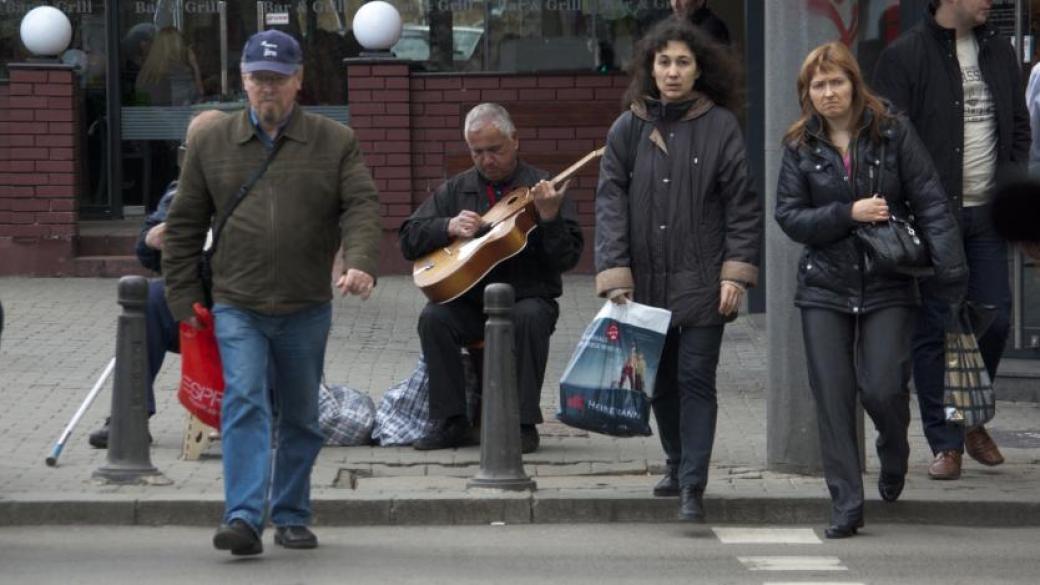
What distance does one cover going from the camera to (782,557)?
7.16 metres

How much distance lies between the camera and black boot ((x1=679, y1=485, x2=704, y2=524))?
7.57 metres

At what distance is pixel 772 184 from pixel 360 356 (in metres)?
4.32

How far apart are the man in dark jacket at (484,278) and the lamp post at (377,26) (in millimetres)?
6247

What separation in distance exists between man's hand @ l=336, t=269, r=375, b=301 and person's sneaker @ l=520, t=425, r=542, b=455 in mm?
2189

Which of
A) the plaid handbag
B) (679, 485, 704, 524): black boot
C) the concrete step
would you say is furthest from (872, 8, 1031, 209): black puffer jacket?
the concrete step

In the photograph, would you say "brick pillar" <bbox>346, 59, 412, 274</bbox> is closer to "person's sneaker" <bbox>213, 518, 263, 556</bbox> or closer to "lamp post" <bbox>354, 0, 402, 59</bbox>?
"lamp post" <bbox>354, 0, 402, 59</bbox>

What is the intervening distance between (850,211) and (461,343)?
2.25 m

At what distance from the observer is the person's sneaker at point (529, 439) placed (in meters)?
8.89

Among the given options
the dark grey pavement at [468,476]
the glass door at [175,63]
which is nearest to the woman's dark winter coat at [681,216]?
the dark grey pavement at [468,476]

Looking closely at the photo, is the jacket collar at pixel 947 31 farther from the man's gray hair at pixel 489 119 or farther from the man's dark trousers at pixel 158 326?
the man's dark trousers at pixel 158 326

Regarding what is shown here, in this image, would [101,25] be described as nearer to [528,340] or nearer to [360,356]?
[360,356]

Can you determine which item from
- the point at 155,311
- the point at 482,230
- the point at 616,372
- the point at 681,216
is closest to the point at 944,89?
the point at 681,216

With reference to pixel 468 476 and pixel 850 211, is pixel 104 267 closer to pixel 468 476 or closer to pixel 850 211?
pixel 468 476

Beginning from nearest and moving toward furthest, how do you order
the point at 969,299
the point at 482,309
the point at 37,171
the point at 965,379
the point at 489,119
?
the point at 965,379, the point at 969,299, the point at 489,119, the point at 482,309, the point at 37,171
